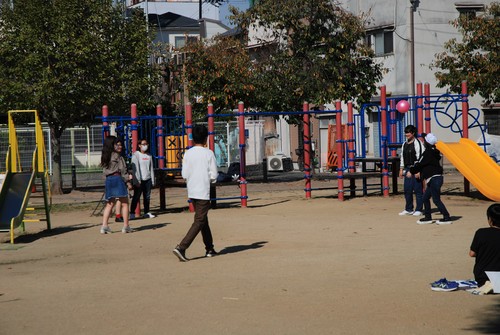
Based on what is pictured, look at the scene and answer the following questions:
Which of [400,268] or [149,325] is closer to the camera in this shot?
[149,325]

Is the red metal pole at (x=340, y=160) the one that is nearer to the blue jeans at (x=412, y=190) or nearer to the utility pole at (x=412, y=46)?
the blue jeans at (x=412, y=190)

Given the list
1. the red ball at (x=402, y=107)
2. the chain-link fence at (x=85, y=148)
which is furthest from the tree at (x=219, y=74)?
the red ball at (x=402, y=107)

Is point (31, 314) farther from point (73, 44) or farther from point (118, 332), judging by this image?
point (73, 44)

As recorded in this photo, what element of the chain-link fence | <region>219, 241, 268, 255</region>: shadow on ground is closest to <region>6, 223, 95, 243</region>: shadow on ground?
<region>219, 241, 268, 255</region>: shadow on ground

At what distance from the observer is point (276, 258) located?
12.6 m

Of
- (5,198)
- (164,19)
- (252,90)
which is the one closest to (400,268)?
(5,198)

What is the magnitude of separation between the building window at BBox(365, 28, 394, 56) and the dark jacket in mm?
26664

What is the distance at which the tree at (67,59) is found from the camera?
28484 mm

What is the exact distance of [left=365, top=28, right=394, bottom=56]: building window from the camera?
42.7m

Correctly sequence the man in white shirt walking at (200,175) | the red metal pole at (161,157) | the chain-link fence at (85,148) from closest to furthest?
the man in white shirt walking at (200,175) < the red metal pole at (161,157) < the chain-link fence at (85,148)

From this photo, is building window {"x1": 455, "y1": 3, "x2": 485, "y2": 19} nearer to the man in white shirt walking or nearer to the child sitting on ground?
the man in white shirt walking

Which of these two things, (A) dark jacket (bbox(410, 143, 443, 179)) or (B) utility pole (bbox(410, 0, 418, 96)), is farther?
(B) utility pole (bbox(410, 0, 418, 96))

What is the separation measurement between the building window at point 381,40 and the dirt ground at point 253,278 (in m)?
24.9

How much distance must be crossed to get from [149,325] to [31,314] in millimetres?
1417
